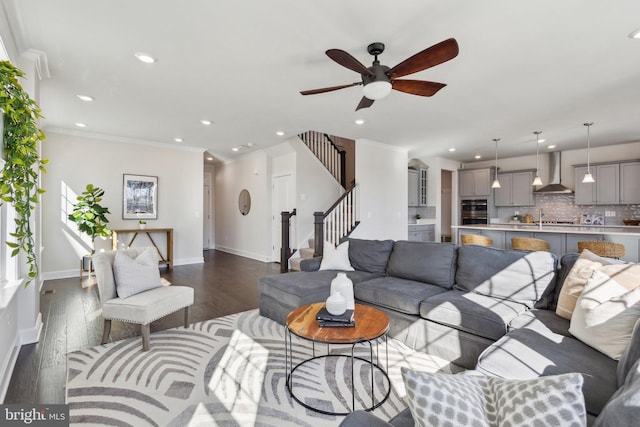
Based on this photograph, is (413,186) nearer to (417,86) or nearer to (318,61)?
(417,86)

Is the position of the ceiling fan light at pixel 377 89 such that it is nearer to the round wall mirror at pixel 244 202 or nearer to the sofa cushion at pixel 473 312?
the sofa cushion at pixel 473 312

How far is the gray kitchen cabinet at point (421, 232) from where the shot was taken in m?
7.77

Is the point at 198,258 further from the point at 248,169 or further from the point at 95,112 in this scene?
the point at 95,112

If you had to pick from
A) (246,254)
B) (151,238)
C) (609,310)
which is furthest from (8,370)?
(246,254)

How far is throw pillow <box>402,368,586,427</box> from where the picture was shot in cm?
81

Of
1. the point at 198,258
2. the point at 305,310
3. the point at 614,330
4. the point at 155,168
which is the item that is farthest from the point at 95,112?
the point at 614,330

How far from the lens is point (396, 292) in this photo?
2.94 m

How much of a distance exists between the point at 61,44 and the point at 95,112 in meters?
2.10

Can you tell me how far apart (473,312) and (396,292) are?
0.71 meters

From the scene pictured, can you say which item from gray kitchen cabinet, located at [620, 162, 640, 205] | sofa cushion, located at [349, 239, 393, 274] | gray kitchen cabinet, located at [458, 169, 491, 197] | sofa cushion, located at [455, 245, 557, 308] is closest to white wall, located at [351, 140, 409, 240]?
sofa cushion, located at [349, 239, 393, 274]

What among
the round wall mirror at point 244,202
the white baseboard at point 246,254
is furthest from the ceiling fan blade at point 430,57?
the round wall mirror at point 244,202

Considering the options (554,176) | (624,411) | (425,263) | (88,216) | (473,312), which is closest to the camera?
(624,411)

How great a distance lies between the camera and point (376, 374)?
231 cm

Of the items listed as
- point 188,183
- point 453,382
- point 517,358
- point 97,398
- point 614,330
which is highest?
point 188,183
